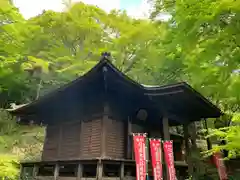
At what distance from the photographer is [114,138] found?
9844 millimetres

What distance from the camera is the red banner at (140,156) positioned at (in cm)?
838

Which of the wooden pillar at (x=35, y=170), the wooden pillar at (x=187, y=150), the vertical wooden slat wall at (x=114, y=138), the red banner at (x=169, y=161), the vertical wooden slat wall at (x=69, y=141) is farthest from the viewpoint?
the wooden pillar at (x=187, y=150)

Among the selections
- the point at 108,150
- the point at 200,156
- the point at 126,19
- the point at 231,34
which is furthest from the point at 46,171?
the point at 126,19

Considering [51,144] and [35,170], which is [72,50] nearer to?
[51,144]

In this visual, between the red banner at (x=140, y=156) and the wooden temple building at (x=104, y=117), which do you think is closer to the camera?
the red banner at (x=140, y=156)

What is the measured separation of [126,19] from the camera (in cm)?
2045

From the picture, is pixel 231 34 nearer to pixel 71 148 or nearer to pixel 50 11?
pixel 71 148

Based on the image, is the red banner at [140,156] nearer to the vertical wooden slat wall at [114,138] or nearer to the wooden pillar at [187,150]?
the vertical wooden slat wall at [114,138]

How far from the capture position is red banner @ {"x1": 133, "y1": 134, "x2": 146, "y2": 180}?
8.38 metres

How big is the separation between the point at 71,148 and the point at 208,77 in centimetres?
638

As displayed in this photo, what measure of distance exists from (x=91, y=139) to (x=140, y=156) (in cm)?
224

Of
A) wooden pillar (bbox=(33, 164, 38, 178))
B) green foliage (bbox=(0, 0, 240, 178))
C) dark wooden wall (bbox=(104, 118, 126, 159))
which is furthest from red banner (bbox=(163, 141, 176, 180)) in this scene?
green foliage (bbox=(0, 0, 240, 178))

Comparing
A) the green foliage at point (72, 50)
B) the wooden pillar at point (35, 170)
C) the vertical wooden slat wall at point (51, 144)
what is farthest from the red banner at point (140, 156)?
the green foliage at point (72, 50)

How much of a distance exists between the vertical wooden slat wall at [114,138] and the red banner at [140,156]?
126cm
